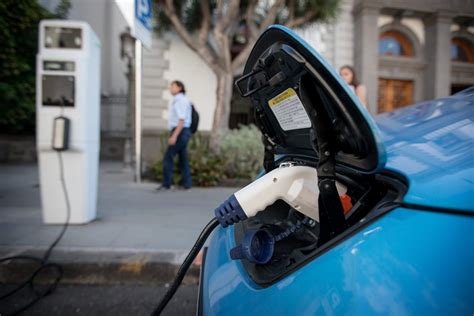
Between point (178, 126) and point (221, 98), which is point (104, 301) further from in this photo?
point (221, 98)

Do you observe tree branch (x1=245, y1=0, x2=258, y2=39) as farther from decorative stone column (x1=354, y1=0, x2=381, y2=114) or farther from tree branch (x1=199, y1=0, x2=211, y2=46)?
decorative stone column (x1=354, y1=0, x2=381, y2=114)

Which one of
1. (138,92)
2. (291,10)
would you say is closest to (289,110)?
(138,92)

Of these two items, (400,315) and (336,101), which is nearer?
(400,315)

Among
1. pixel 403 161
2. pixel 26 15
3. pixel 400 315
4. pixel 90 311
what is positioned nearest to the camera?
pixel 400 315

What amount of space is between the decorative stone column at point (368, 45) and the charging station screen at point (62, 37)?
830cm

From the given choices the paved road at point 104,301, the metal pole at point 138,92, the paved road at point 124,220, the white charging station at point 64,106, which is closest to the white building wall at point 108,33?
the metal pole at point 138,92

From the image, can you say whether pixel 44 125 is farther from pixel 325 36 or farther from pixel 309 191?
pixel 325 36

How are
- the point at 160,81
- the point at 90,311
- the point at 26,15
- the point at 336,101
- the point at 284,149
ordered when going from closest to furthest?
the point at 336,101, the point at 284,149, the point at 90,311, the point at 26,15, the point at 160,81

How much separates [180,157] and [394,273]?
4863 mm

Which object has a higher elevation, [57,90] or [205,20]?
[205,20]

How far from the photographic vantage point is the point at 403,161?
2.90ft

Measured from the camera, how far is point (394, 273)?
2.19 feet

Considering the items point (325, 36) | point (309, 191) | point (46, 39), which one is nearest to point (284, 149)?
point (309, 191)

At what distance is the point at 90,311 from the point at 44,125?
187 cm
